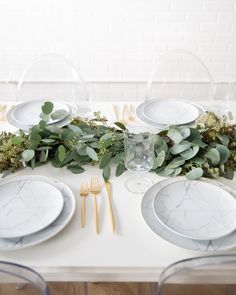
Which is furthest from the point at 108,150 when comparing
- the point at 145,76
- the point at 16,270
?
the point at 145,76

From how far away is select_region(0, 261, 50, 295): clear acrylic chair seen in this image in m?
0.59

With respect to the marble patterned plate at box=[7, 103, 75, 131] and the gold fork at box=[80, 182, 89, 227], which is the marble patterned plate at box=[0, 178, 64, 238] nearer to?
the gold fork at box=[80, 182, 89, 227]

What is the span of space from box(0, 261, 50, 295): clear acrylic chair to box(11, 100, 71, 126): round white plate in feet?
2.62

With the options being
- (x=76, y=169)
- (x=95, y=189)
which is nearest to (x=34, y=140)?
(x=76, y=169)

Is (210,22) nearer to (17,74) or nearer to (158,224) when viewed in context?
(17,74)

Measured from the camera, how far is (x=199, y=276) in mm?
594

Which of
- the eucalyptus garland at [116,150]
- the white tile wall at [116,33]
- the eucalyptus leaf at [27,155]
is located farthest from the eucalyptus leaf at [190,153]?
the white tile wall at [116,33]

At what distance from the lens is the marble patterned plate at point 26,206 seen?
2.79 feet

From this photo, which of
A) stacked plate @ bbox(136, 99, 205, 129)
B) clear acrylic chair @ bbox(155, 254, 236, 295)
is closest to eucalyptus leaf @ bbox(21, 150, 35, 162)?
stacked plate @ bbox(136, 99, 205, 129)

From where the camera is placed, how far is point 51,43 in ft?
7.73

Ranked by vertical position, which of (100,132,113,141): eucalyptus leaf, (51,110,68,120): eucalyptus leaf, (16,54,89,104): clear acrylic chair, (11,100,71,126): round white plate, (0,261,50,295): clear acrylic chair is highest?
(0,261,50,295): clear acrylic chair

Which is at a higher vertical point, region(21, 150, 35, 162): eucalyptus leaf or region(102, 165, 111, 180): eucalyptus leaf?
region(21, 150, 35, 162): eucalyptus leaf

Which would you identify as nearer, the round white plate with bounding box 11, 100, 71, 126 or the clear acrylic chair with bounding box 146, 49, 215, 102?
the round white plate with bounding box 11, 100, 71, 126

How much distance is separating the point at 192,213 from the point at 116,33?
5.48ft
